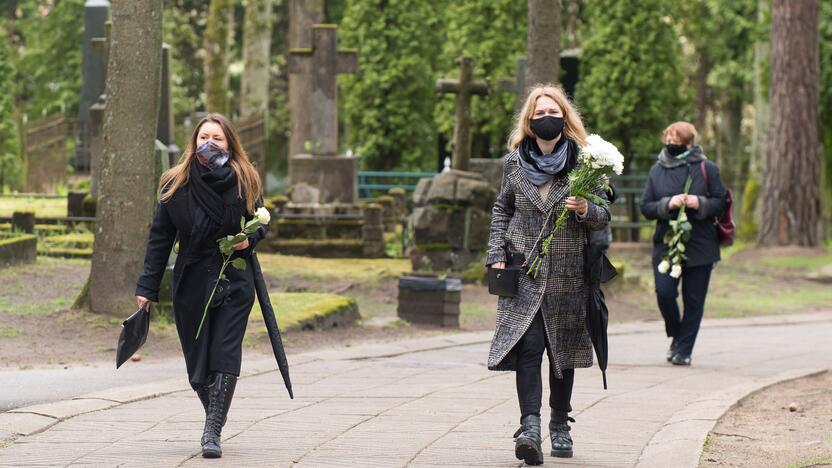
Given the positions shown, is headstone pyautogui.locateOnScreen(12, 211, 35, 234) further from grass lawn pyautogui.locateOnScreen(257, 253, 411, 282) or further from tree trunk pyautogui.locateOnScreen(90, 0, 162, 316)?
tree trunk pyautogui.locateOnScreen(90, 0, 162, 316)

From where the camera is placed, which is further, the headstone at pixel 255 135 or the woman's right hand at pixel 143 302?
the headstone at pixel 255 135

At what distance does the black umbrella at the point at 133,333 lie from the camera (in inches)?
297

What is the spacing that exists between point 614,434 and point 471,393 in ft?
5.48

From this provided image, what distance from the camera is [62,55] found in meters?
43.2

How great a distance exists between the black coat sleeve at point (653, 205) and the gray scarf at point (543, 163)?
4.36 metres

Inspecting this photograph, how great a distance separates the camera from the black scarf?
7.44m

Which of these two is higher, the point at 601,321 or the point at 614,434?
the point at 601,321

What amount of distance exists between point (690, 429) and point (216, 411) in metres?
2.64

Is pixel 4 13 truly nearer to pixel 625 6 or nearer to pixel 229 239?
pixel 625 6

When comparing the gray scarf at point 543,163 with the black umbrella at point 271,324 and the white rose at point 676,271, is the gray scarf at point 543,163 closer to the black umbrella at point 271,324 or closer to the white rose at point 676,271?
the black umbrella at point 271,324

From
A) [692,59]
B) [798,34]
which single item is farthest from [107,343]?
[692,59]

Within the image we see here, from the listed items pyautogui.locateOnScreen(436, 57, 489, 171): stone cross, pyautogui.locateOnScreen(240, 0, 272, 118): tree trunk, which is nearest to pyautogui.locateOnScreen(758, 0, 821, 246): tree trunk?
pyautogui.locateOnScreen(436, 57, 489, 171): stone cross

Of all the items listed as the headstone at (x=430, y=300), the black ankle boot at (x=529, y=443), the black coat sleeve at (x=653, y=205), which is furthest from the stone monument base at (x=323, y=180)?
the black ankle boot at (x=529, y=443)

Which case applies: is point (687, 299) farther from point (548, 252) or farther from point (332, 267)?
point (332, 267)
